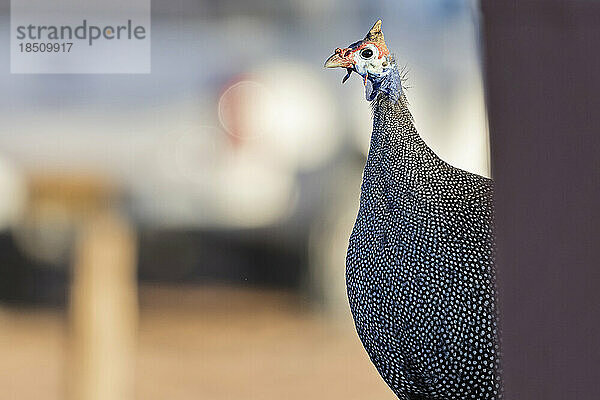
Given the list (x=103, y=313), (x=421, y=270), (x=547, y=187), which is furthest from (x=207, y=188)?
(x=547, y=187)


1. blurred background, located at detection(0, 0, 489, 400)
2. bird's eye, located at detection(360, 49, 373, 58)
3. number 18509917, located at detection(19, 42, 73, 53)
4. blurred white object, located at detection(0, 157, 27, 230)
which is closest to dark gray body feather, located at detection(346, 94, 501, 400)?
bird's eye, located at detection(360, 49, 373, 58)

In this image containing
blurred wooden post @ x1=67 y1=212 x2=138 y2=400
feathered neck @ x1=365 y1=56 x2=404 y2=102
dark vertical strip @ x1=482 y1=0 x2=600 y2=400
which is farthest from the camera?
blurred wooden post @ x1=67 y1=212 x2=138 y2=400

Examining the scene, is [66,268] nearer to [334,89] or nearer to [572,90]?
[334,89]

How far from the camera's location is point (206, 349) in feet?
6.70

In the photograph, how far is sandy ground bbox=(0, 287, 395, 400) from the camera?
6.50 feet

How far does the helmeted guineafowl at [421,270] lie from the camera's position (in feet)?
4.43

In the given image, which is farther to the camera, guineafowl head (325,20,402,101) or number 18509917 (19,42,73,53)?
number 18509917 (19,42,73,53)

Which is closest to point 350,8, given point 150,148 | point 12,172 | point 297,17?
point 297,17

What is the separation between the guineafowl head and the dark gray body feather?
79mm

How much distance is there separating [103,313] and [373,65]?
0.92 meters

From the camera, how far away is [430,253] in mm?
1401

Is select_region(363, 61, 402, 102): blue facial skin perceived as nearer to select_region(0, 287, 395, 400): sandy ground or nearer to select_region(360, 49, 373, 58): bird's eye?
select_region(360, 49, 373, 58): bird's eye

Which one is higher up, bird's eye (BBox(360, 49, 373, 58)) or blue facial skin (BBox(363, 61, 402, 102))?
bird's eye (BBox(360, 49, 373, 58))

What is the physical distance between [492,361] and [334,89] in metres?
0.85
